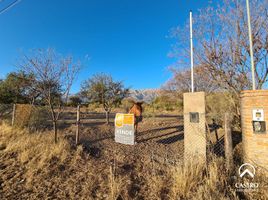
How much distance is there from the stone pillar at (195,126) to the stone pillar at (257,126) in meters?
0.99

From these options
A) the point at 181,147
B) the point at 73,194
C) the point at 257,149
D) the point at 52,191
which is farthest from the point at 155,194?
the point at 181,147

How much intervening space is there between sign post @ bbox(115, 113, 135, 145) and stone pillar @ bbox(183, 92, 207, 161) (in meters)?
1.79

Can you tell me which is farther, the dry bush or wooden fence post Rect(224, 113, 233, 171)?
wooden fence post Rect(224, 113, 233, 171)

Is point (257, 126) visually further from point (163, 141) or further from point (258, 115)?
point (163, 141)

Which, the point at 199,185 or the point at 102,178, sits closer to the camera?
the point at 199,185

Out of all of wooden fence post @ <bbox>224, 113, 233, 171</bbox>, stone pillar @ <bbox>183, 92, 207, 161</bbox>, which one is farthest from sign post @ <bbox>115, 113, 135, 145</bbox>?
wooden fence post @ <bbox>224, 113, 233, 171</bbox>

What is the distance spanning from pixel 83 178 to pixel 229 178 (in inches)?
127

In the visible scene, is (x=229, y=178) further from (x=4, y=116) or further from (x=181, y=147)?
(x=4, y=116)

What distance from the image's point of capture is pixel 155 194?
2797 millimetres

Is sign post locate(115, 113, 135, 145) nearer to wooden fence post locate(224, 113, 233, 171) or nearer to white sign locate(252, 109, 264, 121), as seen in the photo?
wooden fence post locate(224, 113, 233, 171)

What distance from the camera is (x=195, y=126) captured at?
445 cm

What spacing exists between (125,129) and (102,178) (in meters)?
2.10

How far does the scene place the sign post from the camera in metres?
5.15

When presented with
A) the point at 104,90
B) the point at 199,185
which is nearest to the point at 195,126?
the point at 199,185
